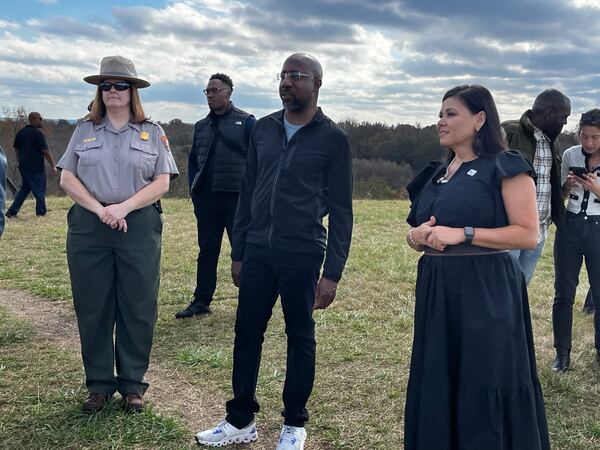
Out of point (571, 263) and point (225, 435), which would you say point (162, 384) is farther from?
point (571, 263)

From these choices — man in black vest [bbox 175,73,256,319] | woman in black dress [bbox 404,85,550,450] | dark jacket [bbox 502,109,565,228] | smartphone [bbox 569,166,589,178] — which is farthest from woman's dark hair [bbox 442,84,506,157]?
man in black vest [bbox 175,73,256,319]

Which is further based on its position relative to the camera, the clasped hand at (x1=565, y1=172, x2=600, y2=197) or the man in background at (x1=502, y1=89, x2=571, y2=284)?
the clasped hand at (x1=565, y1=172, x2=600, y2=197)

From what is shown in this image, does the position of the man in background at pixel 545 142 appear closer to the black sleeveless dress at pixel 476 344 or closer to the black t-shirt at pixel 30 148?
the black sleeveless dress at pixel 476 344

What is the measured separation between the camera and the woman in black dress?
9.06 ft

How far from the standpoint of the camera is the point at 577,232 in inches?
199

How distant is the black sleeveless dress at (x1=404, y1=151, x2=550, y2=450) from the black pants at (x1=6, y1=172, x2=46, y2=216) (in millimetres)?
11285

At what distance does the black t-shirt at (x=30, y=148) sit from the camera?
12398 millimetres

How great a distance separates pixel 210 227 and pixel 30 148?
789 centimetres

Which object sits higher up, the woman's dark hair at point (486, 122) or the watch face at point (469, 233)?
the woman's dark hair at point (486, 122)

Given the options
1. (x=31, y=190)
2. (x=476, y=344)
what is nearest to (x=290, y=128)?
(x=476, y=344)

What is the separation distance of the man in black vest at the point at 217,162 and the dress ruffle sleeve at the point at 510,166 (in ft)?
10.9

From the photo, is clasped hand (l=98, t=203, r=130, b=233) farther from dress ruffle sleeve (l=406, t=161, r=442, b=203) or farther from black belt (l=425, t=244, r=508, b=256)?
black belt (l=425, t=244, r=508, b=256)

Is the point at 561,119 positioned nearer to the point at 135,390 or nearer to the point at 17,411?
the point at 135,390

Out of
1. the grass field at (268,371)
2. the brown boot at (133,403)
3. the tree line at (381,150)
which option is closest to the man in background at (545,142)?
the grass field at (268,371)
